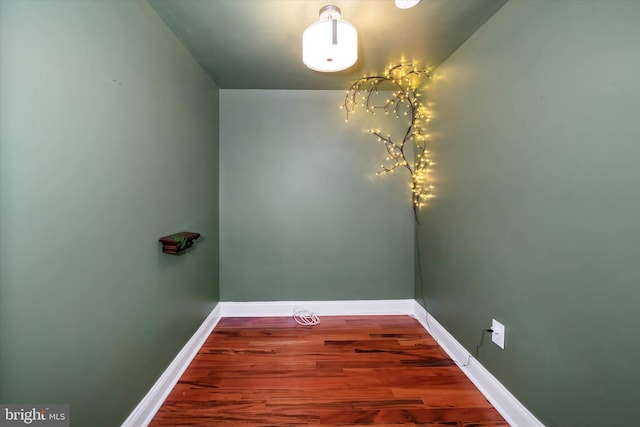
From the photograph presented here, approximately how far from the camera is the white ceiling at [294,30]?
4.42 ft

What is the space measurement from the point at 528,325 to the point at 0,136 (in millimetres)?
2083

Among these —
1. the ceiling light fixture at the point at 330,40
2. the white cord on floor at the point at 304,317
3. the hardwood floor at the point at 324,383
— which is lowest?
the hardwood floor at the point at 324,383

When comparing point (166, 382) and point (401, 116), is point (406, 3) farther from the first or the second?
point (166, 382)

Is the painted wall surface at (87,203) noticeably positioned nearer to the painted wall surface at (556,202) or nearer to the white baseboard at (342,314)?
the white baseboard at (342,314)

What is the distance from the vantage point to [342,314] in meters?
2.48

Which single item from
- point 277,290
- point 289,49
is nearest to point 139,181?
point 289,49

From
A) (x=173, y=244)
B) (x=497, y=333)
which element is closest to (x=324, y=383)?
(x=497, y=333)

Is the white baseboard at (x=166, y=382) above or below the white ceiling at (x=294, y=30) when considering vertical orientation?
below

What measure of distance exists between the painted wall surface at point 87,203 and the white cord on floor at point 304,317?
1.05 meters

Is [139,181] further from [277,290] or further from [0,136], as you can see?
[277,290]

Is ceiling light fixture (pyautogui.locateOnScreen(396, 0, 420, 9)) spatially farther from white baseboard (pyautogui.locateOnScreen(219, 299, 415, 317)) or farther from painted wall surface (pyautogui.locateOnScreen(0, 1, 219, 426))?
white baseboard (pyautogui.locateOnScreen(219, 299, 415, 317))

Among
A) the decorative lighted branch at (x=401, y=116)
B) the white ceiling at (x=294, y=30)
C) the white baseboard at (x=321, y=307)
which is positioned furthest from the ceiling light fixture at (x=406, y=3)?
the white baseboard at (x=321, y=307)

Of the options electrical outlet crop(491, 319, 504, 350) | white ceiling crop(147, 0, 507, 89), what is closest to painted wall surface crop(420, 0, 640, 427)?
electrical outlet crop(491, 319, 504, 350)

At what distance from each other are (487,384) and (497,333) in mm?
325
